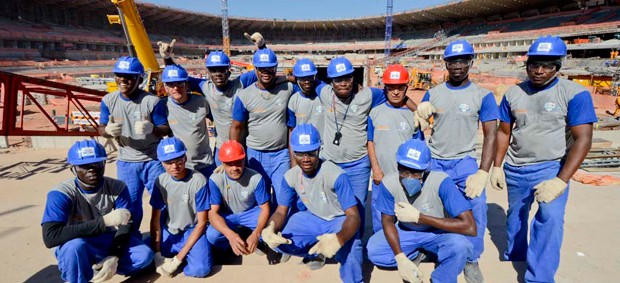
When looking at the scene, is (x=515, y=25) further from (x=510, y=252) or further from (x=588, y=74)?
(x=510, y=252)

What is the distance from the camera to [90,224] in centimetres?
301

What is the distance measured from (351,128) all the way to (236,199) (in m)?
1.55

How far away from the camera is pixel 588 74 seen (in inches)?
681

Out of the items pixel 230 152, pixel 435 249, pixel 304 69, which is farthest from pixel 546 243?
pixel 230 152

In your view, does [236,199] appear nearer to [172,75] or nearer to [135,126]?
[135,126]

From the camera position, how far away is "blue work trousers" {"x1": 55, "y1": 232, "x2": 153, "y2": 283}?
2979 mm

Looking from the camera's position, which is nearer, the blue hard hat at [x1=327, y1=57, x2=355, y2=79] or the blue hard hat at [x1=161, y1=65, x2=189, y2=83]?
the blue hard hat at [x1=327, y1=57, x2=355, y2=79]

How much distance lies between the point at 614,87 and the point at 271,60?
61.3ft

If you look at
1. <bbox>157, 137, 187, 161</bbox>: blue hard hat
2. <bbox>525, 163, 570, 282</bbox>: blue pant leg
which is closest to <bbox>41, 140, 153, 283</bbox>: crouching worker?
<bbox>157, 137, 187, 161</bbox>: blue hard hat

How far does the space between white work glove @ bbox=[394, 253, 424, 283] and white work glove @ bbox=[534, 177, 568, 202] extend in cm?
134

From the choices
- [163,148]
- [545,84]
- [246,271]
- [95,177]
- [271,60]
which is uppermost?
[271,60]

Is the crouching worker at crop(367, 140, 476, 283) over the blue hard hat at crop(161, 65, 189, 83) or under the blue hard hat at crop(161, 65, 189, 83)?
under

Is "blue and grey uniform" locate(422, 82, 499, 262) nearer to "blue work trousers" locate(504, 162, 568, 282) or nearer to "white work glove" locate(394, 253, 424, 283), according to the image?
"blue work trousers" locate(504, 162, 568, 282)

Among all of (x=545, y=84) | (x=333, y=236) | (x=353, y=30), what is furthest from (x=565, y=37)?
(x=353, y=30)
